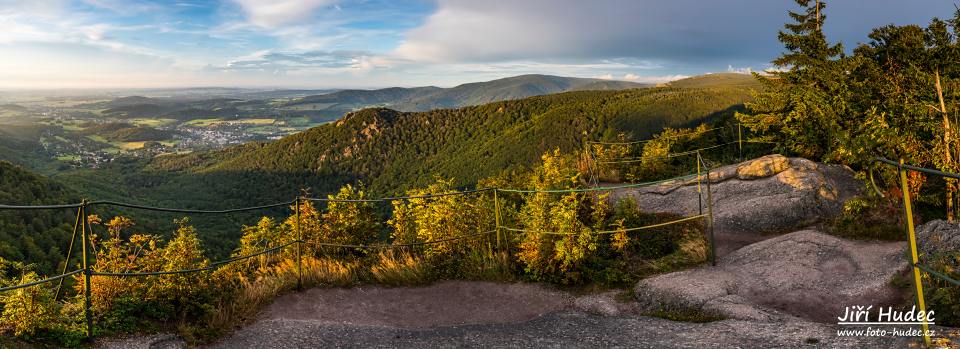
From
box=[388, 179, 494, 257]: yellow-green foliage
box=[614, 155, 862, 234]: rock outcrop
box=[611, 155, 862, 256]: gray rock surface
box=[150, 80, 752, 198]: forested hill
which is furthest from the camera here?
box=[150, 80, 752, 198]: forested hill

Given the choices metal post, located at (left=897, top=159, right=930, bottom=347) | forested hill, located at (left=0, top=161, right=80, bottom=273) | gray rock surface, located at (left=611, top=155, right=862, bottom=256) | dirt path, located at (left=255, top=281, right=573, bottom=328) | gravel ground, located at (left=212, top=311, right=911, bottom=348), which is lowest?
forested hill, located at (left=0, top=161, right=80, bottom=273)

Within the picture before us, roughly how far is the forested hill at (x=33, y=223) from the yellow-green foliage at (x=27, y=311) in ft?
171

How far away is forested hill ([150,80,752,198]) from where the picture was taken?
103812 millimetres

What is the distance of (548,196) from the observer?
898 centimetres

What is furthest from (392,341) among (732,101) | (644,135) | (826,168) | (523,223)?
(732,101)

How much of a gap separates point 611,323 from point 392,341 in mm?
2909

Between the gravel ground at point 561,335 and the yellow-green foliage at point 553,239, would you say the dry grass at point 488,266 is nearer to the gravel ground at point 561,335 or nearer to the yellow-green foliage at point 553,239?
the yellow-green foliage at point 553,239

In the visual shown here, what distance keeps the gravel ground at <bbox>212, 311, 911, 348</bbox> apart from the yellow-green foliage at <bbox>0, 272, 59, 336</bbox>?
177 centimetres

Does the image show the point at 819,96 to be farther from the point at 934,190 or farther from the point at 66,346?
the point at 66,346

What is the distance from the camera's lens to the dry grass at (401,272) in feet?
27.5

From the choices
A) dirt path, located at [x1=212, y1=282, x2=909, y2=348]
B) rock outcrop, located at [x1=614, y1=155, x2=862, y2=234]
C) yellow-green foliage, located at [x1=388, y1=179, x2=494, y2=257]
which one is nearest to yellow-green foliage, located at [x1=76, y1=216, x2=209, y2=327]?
dirt path, located at [x1=212, y1=282, x2=909, y2=348]

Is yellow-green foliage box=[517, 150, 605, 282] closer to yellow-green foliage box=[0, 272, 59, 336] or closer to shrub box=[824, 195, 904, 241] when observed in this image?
shrub box=[824, 195, 904, 241]

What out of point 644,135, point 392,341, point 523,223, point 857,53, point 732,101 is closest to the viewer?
point 392,341

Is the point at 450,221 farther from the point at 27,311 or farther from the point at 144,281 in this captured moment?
the point at 27,311
